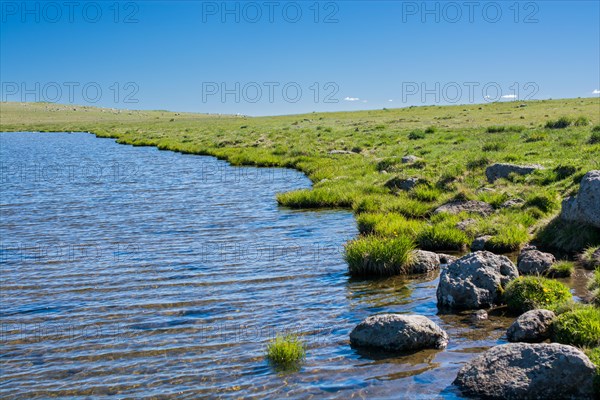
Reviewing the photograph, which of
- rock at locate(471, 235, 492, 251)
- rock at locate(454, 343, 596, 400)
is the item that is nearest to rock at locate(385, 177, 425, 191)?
rock at locate(471, 235, 492, 251)

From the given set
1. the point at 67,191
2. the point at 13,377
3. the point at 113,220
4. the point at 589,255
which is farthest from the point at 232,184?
the point at 13,377

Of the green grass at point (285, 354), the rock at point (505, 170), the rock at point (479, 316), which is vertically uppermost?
the rock at point (505, 170)

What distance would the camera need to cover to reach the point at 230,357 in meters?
9.26

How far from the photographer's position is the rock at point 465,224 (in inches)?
656

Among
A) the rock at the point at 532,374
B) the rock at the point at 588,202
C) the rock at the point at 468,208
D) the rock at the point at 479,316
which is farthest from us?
the rock at the point at 468,208

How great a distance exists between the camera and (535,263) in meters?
12.8

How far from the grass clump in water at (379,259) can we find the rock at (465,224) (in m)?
3.36

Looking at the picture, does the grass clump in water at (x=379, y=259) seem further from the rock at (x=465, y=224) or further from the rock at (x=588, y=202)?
the rock at (x=588, y=202)

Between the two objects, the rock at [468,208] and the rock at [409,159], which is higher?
the rock at [409,159]

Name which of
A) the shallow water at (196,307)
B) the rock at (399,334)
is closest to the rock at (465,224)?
the shallow water at (196,307)

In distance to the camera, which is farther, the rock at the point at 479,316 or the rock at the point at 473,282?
the rock at the point at 473,282

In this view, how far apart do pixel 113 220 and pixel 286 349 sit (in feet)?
47.5

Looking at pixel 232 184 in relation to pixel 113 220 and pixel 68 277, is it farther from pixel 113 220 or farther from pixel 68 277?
pixel 68 277

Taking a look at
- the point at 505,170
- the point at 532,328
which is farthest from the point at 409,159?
the point at 532,328
